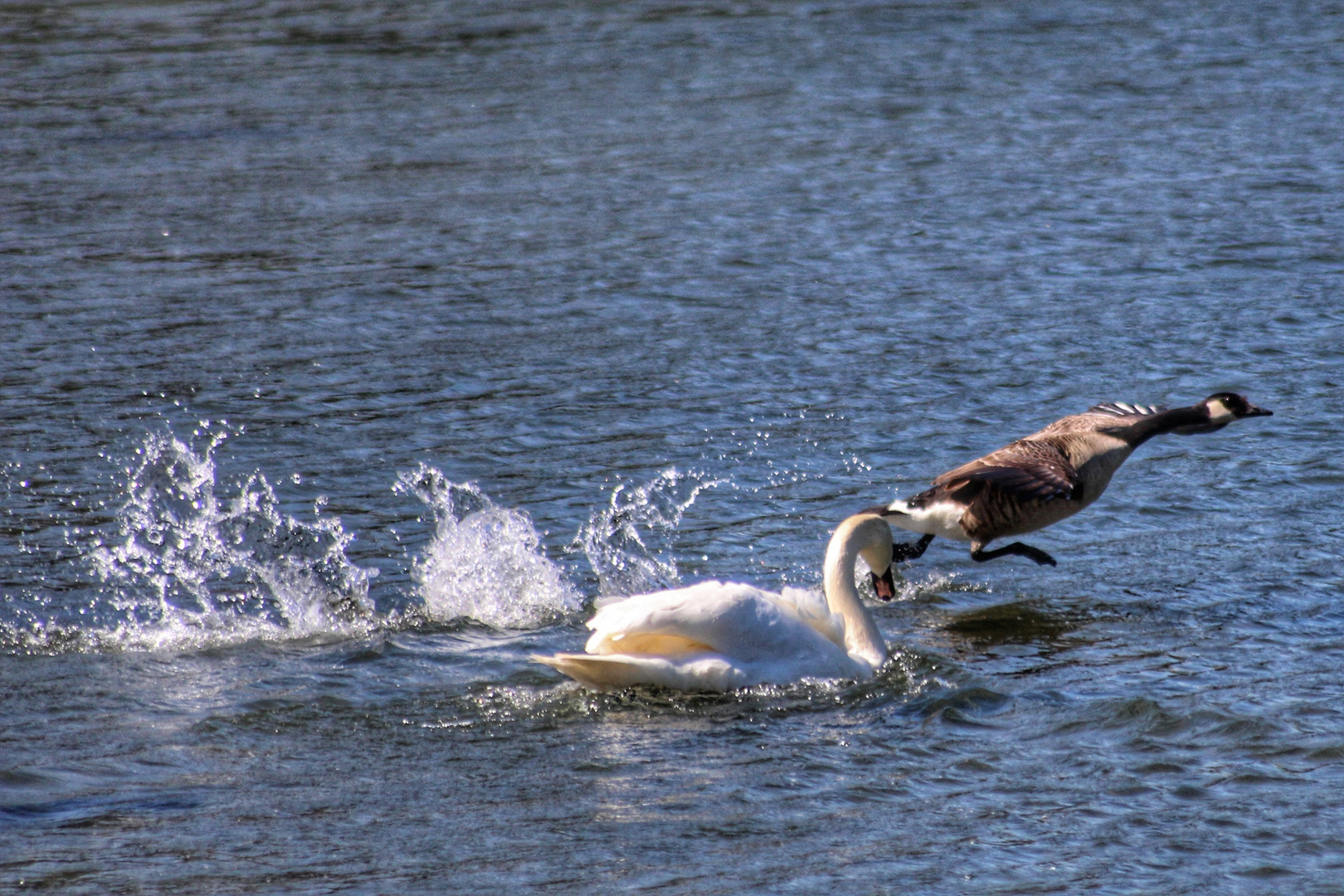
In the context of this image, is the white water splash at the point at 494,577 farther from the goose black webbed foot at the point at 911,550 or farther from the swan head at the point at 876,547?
the goose black webbed foot at the point at 911,550

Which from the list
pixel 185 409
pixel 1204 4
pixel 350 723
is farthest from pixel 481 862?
pixel 1204 4

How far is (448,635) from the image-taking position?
7.85 metres

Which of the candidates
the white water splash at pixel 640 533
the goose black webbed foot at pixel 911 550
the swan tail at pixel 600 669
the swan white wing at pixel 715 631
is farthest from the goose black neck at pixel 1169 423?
the swan tail at pixel 600 669

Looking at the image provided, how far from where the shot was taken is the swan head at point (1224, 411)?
363 inches

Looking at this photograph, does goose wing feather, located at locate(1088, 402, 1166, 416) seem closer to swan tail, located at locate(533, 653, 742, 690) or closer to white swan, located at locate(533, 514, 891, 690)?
white swan, located at locate(533, 514, 891, 690)

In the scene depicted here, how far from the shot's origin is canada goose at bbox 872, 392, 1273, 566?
27.4 feet

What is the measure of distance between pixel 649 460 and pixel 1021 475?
235 cm

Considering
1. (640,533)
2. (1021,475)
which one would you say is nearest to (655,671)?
(640,533)

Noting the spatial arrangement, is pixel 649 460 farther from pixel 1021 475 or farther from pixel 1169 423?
pixel 1169 423

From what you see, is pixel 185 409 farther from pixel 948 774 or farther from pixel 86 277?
pixel 948 774

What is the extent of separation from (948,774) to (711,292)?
7.19 metres

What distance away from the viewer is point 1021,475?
833cm

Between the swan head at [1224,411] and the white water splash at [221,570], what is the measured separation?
4283 millimetres

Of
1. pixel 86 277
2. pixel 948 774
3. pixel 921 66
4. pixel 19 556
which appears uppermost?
pixel 921 66
